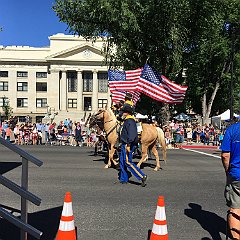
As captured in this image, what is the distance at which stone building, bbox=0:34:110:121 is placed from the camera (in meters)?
78.3

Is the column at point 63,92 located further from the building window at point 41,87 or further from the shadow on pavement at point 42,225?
the shadow on pavement at point 42,225

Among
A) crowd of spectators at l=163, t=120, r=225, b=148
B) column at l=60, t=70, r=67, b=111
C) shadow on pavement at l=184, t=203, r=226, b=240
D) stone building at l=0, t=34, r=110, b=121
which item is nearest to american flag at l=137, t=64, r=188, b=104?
crowd of spectators at l=163, t=120, r=225, b=148

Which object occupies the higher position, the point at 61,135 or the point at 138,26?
the point at 138,26

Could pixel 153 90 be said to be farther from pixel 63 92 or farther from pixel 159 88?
pixel 63 92

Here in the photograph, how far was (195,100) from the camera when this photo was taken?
4669cm

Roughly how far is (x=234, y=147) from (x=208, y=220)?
7.14 feet

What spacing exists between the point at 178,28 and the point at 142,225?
67.7 feet

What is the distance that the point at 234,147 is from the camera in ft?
14.8

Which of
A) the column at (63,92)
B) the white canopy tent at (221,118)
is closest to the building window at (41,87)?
the column at (63,92)

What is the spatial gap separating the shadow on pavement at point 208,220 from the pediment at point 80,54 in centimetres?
7155

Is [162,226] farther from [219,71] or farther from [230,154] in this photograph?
[219,71]

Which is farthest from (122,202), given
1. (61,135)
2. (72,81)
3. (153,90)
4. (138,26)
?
(72,81)

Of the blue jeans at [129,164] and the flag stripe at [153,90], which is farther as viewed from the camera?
the flag stripe at [153,90]

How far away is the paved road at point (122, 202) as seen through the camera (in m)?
5.47
